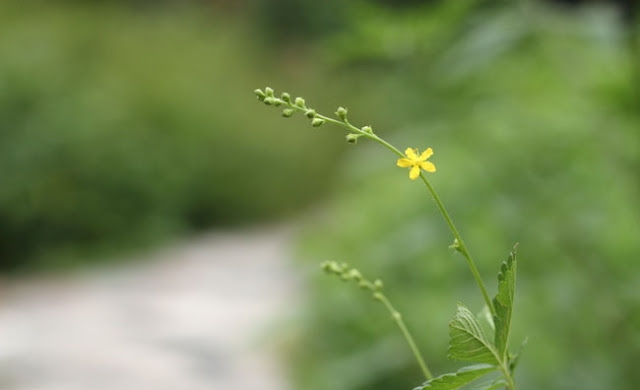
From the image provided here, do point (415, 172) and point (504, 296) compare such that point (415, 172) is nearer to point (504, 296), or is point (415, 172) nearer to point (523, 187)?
point (504, 296)

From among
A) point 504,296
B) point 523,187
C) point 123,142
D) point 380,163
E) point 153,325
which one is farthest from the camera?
point 123,142

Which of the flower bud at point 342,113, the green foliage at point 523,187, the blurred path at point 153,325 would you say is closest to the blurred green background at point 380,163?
the green foliage at point 523,187

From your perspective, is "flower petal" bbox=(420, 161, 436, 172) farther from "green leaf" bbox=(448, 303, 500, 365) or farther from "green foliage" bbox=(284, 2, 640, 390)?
"green foliage" bbox=(284, 2, 640, 390)

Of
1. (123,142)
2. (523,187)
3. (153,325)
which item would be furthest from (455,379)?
(123,142)

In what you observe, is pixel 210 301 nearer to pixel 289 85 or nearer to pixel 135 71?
pixel 135 71

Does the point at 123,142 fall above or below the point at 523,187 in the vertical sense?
above

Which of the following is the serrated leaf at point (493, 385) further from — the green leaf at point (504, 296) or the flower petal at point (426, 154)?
the flower petal at point (426, 154)

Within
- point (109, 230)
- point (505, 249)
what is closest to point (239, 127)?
point (109, 230)

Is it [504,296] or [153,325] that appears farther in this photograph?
[153,325]
